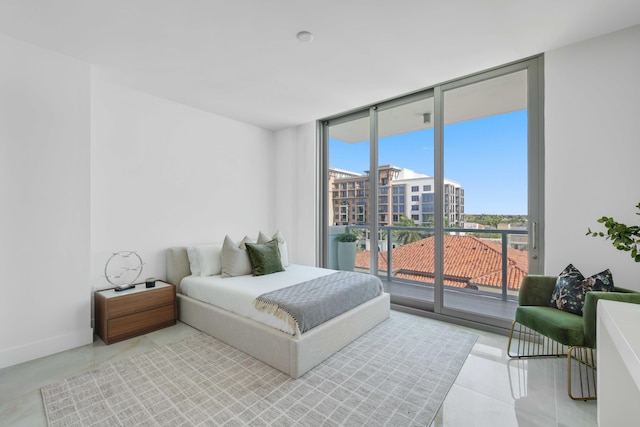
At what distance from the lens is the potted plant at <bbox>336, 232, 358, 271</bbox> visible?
4.60 meters

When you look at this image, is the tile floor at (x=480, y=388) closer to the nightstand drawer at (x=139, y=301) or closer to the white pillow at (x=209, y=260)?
the nightstand drawer at (x=139, y=301)

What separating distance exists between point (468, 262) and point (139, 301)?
4.11 meters

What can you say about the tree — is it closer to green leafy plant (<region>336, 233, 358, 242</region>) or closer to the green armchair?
green leafy plant (<region>336, 233, 358, 242</region>)

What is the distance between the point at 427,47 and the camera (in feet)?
8.57

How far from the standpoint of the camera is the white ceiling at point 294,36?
2109mm

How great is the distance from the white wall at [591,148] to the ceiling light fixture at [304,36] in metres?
2.30

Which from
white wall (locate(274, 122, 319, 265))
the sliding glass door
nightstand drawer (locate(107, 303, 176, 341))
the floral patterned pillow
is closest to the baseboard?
nightstand drawer (locate(107, 303, 176, 341))

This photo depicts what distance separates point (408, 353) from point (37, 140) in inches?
153

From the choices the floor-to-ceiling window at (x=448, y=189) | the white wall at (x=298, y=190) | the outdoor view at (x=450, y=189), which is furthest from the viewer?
the white wall at (x=298, y=190)

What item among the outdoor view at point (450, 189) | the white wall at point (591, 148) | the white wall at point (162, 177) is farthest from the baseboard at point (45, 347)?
the white wall at point (591, 148)

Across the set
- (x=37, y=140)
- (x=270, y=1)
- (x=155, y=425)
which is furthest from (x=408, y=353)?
(x=37, y=140)

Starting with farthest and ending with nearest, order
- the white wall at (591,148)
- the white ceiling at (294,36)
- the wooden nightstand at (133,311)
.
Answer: the wooden nightstand at (133,311)
the white wall at (591,148)
the white ceiling at (294,36)

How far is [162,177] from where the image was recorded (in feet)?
12.1

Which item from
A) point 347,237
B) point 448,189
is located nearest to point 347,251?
point 347,237
